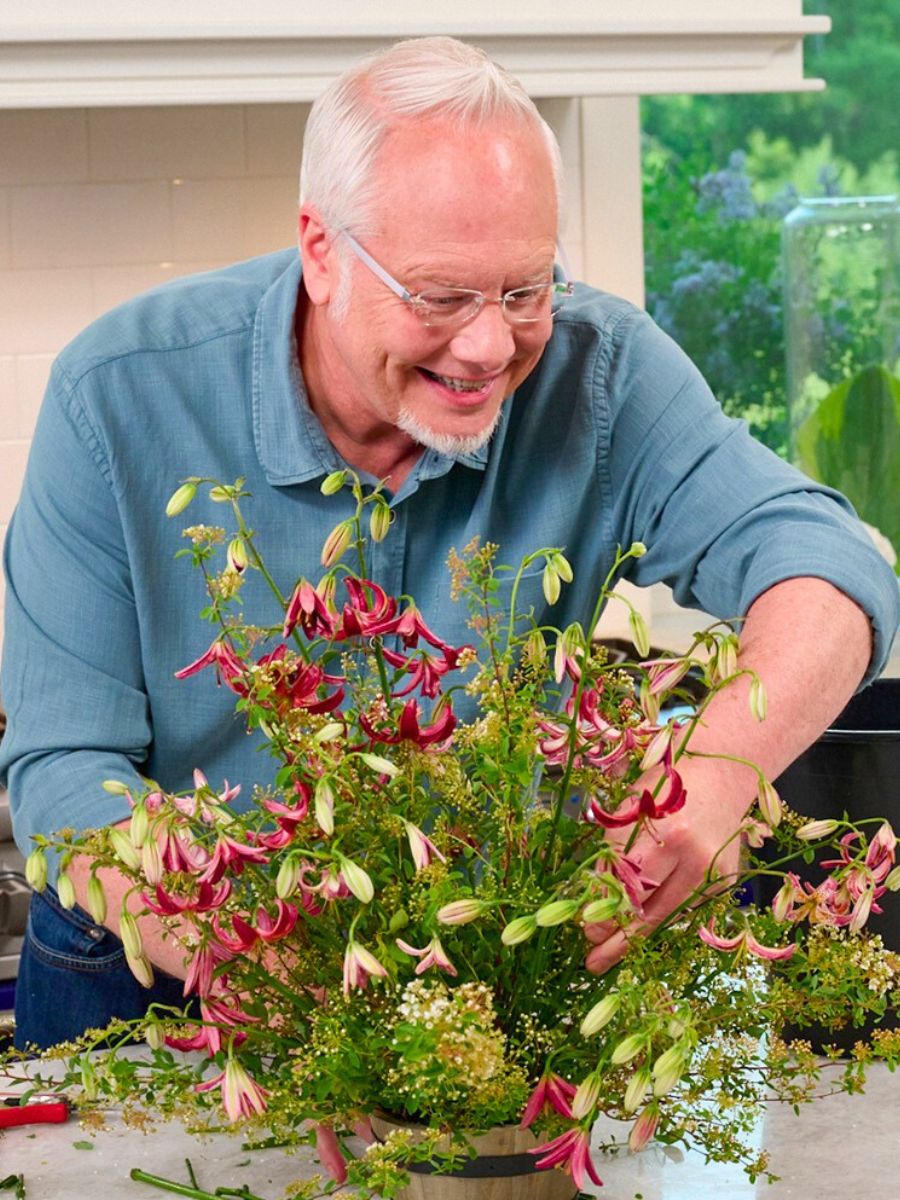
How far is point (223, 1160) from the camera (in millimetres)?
1074

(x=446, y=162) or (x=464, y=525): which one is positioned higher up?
(x=446, y=162)

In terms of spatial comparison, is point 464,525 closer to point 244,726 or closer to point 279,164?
point 244,726

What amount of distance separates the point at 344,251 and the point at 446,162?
0.39 ft

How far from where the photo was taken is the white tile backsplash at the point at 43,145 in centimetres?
257

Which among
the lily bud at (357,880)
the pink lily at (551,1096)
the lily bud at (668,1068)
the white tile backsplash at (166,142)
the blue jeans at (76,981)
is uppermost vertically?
the white tile backsplash at (166,142)

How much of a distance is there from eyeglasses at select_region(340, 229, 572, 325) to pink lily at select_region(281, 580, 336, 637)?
0.45m

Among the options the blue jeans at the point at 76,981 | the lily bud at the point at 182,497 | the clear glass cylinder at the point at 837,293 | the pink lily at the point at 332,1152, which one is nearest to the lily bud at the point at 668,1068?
the pink lily at the point at 332,1152

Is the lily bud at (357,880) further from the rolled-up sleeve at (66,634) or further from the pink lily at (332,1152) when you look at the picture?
the rolled-up sleeve at (66,634)

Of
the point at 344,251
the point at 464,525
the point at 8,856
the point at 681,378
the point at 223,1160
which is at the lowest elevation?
the point at 8,856

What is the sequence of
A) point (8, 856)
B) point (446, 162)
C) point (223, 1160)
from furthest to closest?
point (8, 856)
point (446, 162)
point (223, 1160)

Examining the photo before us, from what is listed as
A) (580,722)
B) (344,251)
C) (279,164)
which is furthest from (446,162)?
(279,164)

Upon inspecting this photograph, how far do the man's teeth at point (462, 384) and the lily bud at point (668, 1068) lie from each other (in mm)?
661

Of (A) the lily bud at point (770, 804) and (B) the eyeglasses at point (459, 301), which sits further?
(B) the eyeglasses at point (459, 301)

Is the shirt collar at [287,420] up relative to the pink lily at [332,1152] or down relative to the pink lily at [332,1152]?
up
